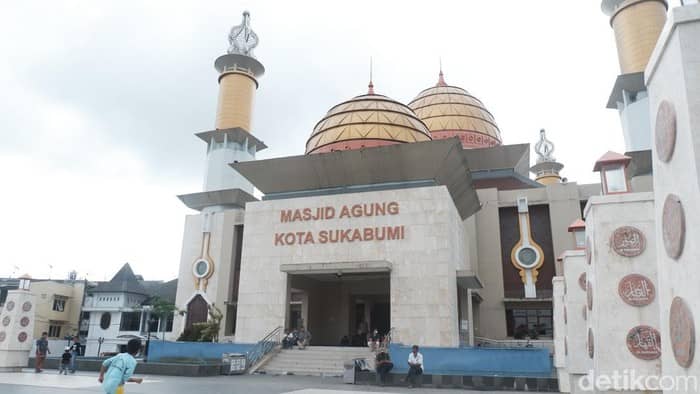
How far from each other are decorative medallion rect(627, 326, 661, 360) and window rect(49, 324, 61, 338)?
49.5m

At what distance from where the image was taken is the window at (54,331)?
44.7 m

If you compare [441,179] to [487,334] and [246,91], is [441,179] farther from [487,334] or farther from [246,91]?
[246,91]

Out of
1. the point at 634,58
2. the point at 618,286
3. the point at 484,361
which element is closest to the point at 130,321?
the point at 484,361

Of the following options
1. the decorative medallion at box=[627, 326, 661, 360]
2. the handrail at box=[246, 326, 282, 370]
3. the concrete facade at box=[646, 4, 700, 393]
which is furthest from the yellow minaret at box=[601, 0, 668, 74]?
the concrete facade at box=[646, 4, 700, 393]

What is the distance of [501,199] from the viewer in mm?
30969

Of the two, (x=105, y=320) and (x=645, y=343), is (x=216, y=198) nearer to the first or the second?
(x=105, y=320)

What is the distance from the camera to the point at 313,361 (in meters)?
19.1

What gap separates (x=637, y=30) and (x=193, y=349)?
34591 millimetres

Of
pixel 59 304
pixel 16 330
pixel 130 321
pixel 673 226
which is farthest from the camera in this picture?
pixel 59 304

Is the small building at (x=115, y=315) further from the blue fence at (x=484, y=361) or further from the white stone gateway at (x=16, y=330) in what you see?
the blue fence at (x=484, y=361)

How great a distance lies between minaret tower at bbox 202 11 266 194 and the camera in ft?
120

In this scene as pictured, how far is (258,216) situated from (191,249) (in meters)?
11.9

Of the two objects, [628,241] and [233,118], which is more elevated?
[233,118]

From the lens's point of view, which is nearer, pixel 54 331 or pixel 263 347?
pixel 263 347
